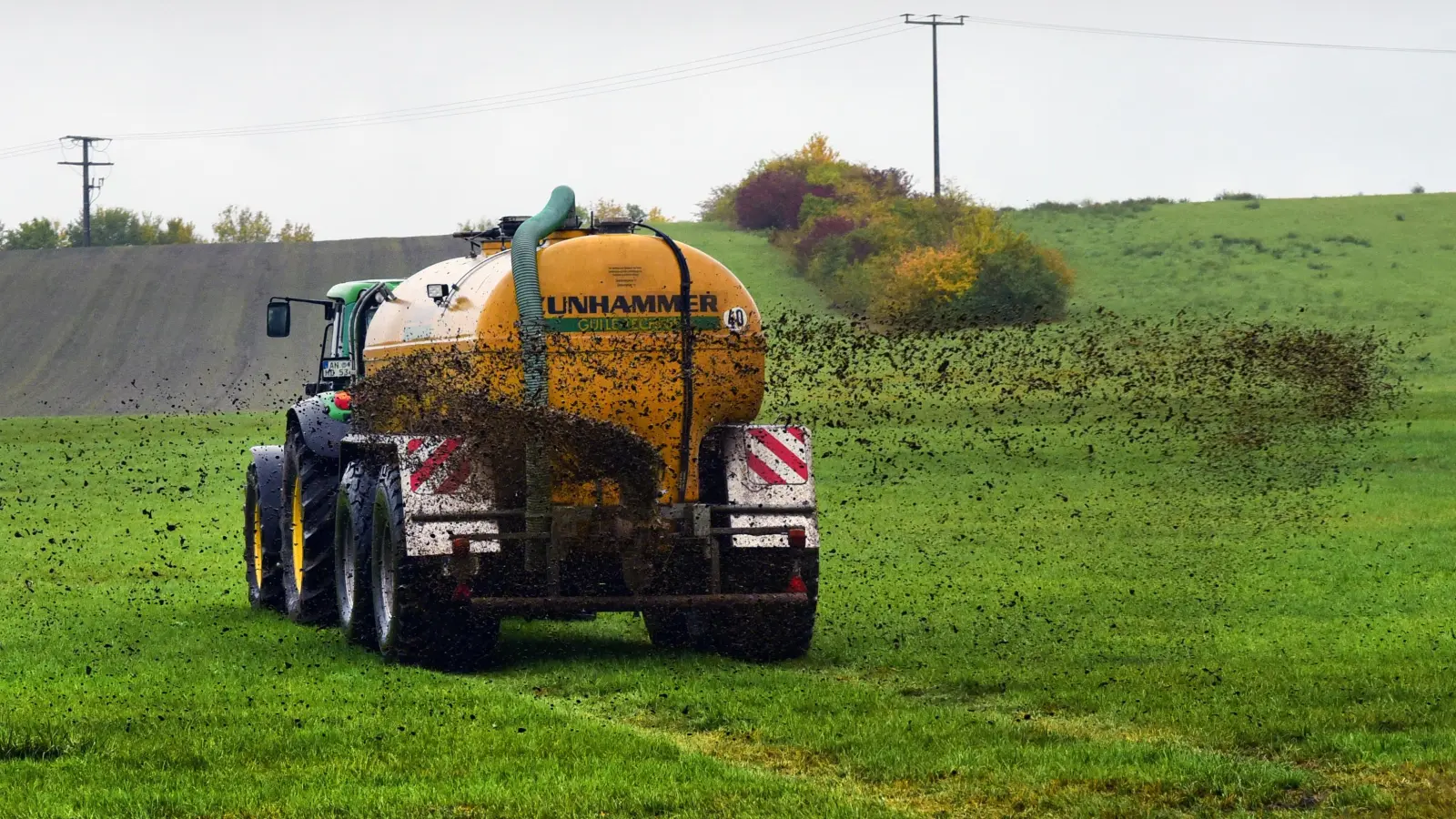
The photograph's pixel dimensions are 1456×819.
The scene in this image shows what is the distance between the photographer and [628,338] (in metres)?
12.0

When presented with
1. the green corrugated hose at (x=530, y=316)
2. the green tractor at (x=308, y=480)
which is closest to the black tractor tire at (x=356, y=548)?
the green tractor at (x=308, y=480)

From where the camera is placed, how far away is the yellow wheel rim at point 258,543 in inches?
649

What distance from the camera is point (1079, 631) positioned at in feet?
45.3

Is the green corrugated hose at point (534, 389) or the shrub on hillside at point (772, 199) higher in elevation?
the shrub on hillside at point (772, 199)

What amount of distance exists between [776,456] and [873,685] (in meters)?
1.81

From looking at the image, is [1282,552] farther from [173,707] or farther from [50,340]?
[50,340]

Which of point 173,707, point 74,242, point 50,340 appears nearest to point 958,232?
point 50,340

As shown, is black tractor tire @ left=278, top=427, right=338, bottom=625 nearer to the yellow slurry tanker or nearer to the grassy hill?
the yellow slurry tanker

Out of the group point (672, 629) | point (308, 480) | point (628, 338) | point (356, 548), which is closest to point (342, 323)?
point (308, 480)

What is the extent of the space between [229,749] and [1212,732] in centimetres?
490

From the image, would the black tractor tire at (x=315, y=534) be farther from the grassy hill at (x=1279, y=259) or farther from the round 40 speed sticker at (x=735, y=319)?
the grassy hill at (x=1279, y=259)

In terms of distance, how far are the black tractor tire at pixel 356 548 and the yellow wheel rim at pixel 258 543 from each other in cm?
261

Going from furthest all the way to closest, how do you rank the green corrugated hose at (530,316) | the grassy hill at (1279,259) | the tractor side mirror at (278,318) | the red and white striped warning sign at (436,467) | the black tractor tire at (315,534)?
the grassy hill at (1279,259) < the tractor side mirror at (278,318) < the black tractor tire at (315,534) < the green corrugated hose at (530,316) < the red and white striped warning sign at (436,467)

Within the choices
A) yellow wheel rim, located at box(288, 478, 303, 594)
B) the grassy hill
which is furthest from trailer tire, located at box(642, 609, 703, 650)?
the grassy hill
